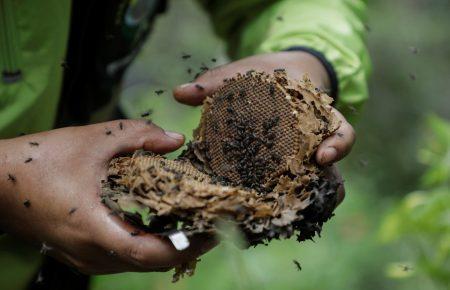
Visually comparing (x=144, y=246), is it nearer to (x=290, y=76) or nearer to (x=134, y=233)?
(x=134, y=233)

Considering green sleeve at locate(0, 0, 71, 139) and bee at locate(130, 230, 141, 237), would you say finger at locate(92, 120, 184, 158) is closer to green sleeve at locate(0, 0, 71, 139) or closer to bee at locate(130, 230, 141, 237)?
bee at locate(130, 230, 141, 237)

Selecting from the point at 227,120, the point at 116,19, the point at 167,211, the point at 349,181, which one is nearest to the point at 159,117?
the point at 349,181

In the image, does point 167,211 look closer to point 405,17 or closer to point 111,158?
point 111,158

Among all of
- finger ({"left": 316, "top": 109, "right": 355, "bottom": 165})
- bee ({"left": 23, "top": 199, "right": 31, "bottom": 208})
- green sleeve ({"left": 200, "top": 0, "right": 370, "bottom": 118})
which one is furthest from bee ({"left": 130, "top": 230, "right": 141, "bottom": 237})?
green sleeve ({"left": 200, "top": 0, "right": 370, "bottom": 118})

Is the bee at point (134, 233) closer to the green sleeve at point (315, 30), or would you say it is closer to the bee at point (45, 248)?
the bee at point (45, 248)

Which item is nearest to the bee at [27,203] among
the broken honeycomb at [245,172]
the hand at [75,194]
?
the hand at [75,194]

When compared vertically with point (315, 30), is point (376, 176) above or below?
below

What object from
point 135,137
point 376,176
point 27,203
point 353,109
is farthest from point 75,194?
point 376,176
